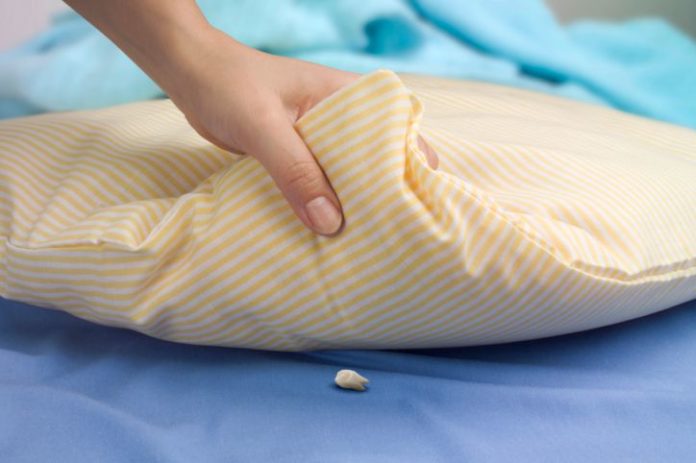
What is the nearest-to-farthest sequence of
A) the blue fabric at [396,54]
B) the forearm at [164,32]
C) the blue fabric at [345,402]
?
1. the blue fabric at [345,402]
2. the forearm at [164,32]
3. the blue fabric at [396,54]

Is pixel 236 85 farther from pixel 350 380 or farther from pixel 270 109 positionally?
pixel 350 380

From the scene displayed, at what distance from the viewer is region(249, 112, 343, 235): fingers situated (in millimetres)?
521

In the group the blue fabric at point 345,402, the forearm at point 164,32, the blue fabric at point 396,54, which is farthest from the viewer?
the blue fabric at point 396,54

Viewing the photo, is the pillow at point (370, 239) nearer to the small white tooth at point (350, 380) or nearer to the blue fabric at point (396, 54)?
the small white tooth at point (350, 380)

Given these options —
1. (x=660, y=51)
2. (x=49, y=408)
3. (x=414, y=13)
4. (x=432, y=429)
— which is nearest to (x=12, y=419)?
(x=49, y=408)

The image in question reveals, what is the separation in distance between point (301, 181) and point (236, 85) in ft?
0.32

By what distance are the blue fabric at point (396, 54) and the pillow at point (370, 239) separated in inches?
15.2

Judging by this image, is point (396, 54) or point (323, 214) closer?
point (323, 214)

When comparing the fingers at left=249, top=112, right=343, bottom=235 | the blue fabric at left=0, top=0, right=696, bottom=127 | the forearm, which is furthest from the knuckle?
the blue fabric at left=0, top=0, right=696, bottom=127

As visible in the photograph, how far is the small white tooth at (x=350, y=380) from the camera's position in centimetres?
56

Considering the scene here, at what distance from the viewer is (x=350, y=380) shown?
22.0 inches

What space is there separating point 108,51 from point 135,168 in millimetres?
468

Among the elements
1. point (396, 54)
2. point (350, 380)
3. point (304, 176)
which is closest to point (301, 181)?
point (304, 176)

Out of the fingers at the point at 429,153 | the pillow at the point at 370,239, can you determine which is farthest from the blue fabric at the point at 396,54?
the fingers at the point at 429,153
